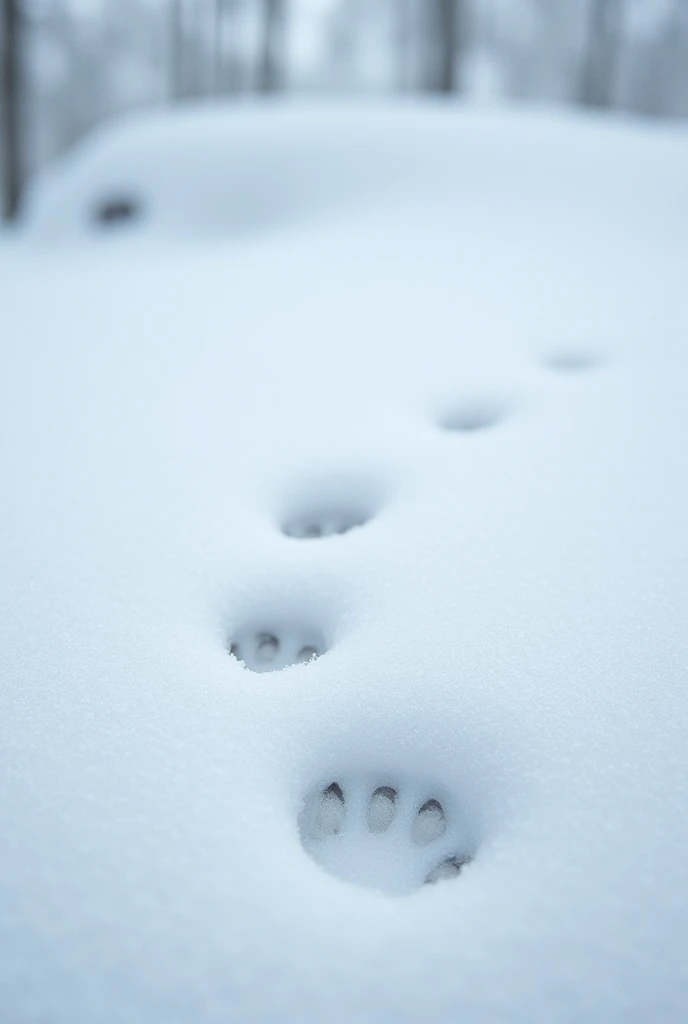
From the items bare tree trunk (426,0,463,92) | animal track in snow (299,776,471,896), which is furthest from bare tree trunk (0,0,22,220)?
animal track in snow (299,776,471,896)

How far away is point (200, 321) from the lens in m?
1.77

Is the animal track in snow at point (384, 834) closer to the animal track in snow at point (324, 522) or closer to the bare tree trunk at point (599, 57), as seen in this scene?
the animal track in snow at point (324, 522)

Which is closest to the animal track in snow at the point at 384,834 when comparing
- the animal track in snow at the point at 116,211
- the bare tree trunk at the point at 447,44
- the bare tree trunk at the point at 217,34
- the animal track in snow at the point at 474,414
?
the animal track in snow at the point at 474,414

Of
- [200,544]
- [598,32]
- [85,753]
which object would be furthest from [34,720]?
[598,32]

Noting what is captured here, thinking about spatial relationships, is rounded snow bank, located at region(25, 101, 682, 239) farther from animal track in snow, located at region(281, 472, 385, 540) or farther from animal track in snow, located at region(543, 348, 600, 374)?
animal track in snow, located at region(281, 472, 385, 540)

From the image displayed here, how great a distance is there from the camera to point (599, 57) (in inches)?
352

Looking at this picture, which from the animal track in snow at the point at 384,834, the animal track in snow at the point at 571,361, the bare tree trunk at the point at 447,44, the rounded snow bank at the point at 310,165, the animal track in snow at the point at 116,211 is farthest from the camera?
the bare tree trunk at the point at 447,44

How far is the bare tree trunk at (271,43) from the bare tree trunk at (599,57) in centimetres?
373

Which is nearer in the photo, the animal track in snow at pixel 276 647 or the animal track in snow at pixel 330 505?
the animal track in snow at pixel 276 647

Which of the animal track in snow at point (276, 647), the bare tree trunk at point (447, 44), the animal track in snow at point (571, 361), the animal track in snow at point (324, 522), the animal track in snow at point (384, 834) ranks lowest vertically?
the animal track in snow at point (384, 834)

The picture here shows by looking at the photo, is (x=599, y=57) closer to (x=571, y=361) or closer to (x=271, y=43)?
(x=271, y=43)

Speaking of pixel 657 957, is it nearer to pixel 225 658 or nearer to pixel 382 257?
pixel 225 658

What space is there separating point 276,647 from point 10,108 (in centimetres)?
525

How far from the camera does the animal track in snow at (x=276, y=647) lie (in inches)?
35.9
